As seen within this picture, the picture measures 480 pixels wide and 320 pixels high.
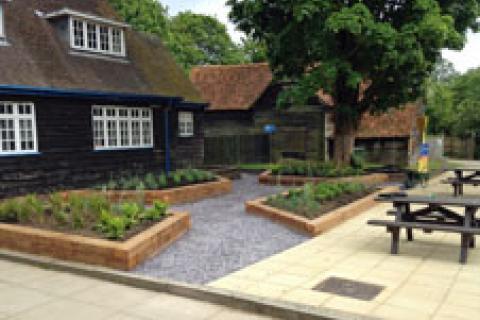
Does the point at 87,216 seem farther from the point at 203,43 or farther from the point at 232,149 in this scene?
the point at 203,43

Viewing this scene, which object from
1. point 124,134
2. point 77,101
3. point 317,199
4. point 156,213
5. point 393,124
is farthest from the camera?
point 393,124

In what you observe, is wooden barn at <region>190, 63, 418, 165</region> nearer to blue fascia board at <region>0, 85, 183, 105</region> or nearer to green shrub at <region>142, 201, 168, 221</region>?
blue fascia board at <region>0, 85, 183, 105</region>

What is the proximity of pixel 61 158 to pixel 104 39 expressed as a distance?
533cm

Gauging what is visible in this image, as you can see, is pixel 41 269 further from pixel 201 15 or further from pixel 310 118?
pixel 201 15

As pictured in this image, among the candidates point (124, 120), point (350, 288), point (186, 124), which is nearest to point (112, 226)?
point (350, 288)

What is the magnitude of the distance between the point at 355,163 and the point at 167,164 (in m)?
7.91

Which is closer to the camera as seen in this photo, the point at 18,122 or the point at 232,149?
the point at 18,122

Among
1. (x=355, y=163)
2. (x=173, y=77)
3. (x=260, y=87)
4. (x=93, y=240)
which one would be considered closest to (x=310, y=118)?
(x=260, y=87)

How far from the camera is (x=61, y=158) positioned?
13.0m

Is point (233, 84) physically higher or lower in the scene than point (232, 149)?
higher

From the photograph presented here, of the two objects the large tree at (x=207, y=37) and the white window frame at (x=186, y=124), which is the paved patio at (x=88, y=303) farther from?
the large tree at (x=207, y=37)

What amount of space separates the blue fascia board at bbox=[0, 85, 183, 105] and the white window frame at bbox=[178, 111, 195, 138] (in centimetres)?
186

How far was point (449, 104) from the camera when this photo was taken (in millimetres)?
44844

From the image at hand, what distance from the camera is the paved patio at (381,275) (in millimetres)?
4820
